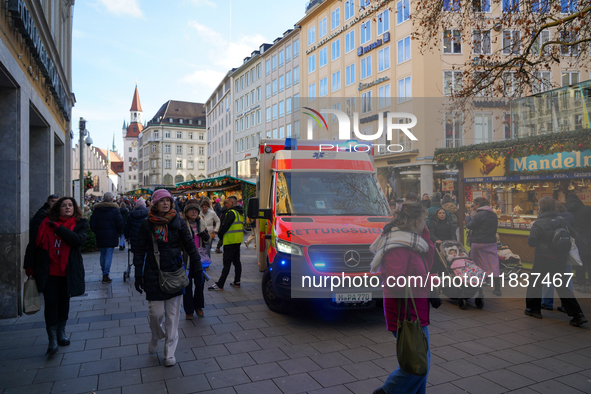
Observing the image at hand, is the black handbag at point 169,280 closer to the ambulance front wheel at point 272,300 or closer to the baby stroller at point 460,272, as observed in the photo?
the ambulance front wheel at point 272,300

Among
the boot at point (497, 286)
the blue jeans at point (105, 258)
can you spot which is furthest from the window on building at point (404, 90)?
the blue jeans at point (105, 258)

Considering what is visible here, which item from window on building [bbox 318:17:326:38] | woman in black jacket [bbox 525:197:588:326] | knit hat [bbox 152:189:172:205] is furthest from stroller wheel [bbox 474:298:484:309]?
window on building [bbox 318:17:326:38]

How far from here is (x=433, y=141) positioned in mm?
29609

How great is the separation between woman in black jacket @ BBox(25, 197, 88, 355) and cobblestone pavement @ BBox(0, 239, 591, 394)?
0.37 meters

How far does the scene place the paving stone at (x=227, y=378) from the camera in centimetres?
411

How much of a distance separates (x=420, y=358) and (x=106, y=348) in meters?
3.83

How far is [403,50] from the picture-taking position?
31.2 metres

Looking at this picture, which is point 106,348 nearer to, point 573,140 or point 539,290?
point 539,290

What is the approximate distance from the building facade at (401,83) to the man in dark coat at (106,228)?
20.1 metres

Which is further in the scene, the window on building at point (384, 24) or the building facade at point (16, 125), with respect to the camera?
the window on building at point (384, 24)

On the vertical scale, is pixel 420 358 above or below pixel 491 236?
below

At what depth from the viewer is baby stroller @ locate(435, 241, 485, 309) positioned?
7.02 metres

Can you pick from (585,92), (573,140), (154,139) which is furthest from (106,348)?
(154,139)

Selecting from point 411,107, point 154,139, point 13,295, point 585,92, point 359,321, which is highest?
point 154,139
